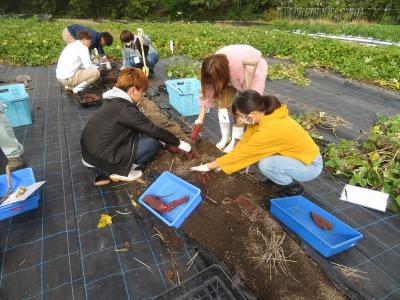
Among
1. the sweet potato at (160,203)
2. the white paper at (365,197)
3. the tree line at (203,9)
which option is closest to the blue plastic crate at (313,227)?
the white paper at (365,197)

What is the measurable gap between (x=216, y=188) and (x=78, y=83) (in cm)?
377

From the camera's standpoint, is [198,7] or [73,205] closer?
[73,205]

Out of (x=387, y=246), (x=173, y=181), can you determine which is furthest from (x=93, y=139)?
(x=387, y=246)

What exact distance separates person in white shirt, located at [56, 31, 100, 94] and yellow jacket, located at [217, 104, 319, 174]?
3744mm

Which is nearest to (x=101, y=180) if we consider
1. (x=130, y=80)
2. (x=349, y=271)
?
(x=130, y=80)

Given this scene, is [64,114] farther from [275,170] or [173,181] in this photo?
[275,170]

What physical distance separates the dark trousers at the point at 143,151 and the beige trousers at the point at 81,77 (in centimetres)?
281

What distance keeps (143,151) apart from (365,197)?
2.26 metres

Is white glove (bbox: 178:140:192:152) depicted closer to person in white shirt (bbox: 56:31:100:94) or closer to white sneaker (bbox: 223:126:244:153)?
white sneaker (bbox: 223:126:244:153)

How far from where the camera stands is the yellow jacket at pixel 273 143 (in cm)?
217

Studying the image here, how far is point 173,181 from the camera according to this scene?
257 cm

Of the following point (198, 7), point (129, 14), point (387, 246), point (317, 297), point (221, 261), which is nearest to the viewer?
point (317, 297)

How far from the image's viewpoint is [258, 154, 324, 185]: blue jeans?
2.41 metres

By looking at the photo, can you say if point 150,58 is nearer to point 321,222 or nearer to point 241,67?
point 241,67
